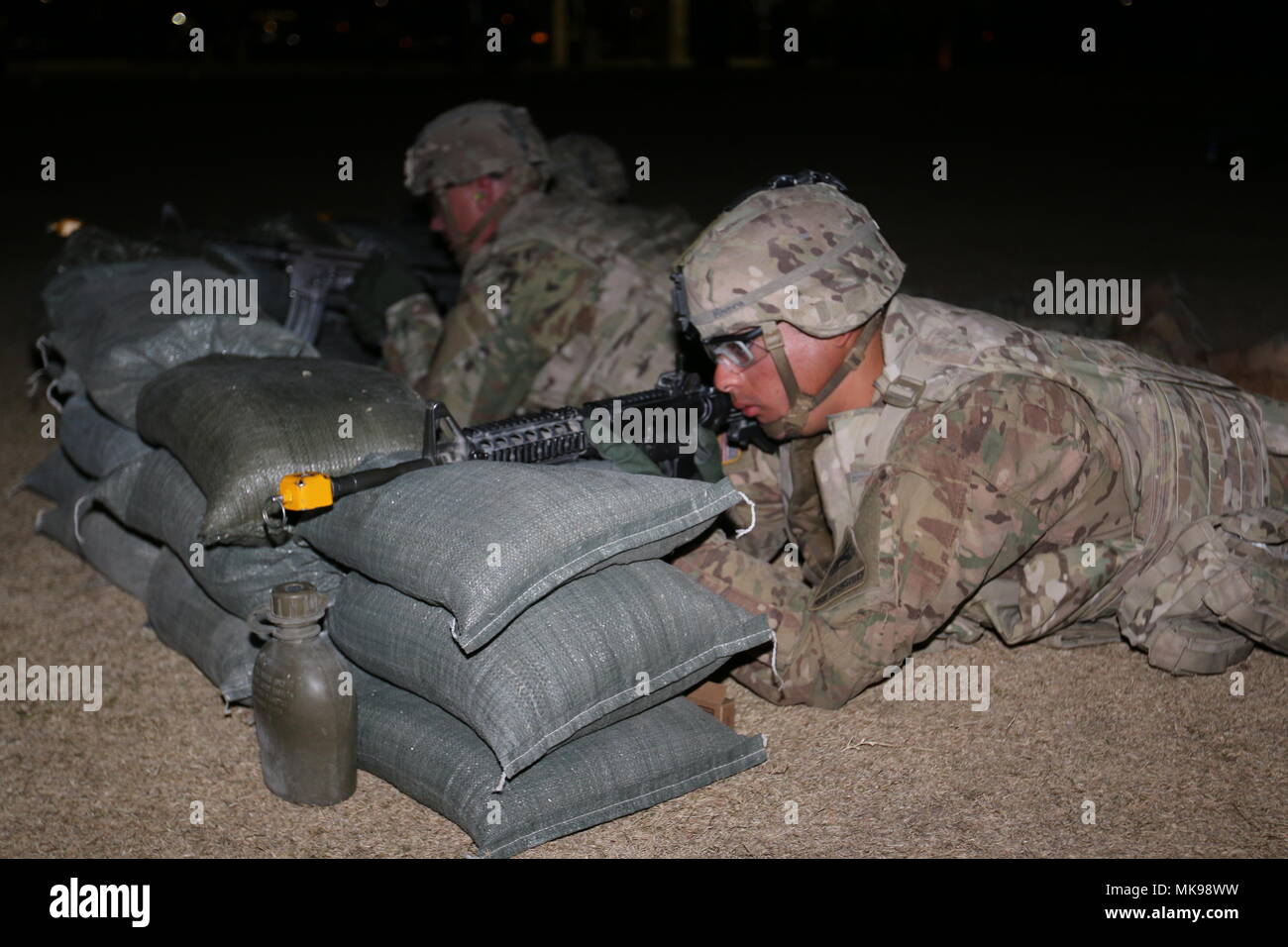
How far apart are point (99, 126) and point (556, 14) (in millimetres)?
14013

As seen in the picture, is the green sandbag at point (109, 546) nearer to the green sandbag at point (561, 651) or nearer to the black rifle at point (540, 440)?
the black rifle at point (540, 440)

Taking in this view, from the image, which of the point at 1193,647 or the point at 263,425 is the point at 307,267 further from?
the point at 1193,647

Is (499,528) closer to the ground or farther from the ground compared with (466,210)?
closer to the ground

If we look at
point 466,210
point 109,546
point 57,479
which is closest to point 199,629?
point 109,546

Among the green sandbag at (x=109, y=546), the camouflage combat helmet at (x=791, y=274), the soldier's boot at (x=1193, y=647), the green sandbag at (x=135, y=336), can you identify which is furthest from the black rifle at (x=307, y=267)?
the soldier's boot at (x=1193, y=647)

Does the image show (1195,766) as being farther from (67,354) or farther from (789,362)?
(67,354)

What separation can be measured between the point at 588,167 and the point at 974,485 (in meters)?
3.79

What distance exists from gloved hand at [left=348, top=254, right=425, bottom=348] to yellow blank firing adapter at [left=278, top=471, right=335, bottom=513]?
2559mm

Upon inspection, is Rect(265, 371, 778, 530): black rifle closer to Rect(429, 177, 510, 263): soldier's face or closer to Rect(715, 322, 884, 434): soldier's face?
Rect(715, 322, 884, 434): soldier's face

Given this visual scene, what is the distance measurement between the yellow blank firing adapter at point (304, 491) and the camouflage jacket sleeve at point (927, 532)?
0.93 m

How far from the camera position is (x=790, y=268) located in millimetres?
3324

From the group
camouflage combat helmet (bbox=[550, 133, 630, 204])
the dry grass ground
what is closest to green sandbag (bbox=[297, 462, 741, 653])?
the dry grass ground

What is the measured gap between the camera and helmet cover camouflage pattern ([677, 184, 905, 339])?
3328mm

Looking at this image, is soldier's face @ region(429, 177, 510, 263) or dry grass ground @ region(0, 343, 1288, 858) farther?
soldier's face @ region(429, 177, 510, 263)
